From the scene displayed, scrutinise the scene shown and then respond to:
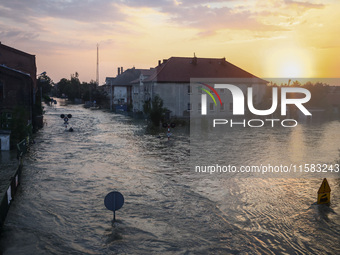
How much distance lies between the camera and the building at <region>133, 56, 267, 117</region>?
49.5 meters

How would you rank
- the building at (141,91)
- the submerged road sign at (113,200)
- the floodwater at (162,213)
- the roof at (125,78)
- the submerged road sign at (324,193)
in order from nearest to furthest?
the floodwater at (162,213), the submerged road sign at (113,200), the submerged road sign at (324,193), the building at (141,91), the roof at (125,78)

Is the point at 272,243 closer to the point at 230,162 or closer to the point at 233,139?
the point at 230,162

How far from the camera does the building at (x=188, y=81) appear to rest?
49500 mm

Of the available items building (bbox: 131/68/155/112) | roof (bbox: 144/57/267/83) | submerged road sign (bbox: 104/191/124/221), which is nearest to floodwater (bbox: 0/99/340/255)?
submerged road sign (bbox: 104/191/124/221)

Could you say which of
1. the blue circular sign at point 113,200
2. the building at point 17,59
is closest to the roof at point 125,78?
the building at point 17,59

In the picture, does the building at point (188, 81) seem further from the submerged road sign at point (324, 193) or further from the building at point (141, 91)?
the submerged road sign at point (324, 193)

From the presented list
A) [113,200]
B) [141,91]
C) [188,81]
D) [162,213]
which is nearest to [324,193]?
[162,213]

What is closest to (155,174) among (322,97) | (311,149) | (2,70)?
(311,149)

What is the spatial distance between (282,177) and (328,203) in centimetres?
423

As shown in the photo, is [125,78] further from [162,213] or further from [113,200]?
[113,200]

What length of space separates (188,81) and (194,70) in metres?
3.02

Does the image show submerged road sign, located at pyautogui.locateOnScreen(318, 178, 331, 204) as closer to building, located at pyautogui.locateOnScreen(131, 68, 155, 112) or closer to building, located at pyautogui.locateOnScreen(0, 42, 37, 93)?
building, located at pyautogui.locateOnScreen(0, 42, 37, 93)

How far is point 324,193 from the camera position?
1320cm

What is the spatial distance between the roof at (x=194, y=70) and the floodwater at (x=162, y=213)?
30.4m
